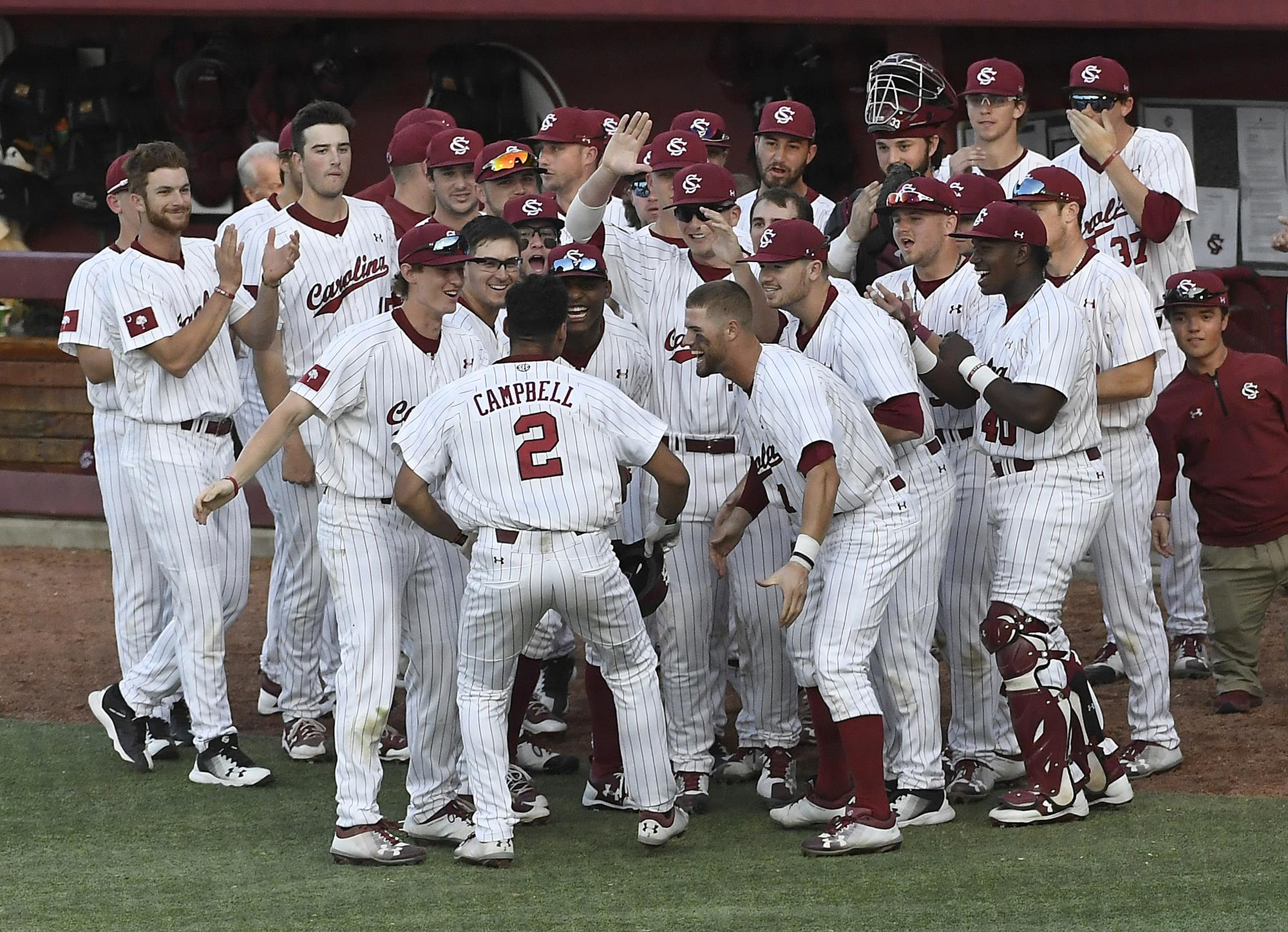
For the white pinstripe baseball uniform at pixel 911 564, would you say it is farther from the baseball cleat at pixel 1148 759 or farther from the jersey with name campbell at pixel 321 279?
the jersey with name campbell at pixel 321 279

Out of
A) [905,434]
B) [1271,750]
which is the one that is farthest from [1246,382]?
[905,434]

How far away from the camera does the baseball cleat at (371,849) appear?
496 centimetres

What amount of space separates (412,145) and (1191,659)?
3496 mm

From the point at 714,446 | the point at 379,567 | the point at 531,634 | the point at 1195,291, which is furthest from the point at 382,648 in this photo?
the point at 1195,291

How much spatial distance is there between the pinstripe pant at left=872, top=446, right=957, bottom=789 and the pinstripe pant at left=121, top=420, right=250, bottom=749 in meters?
2.17

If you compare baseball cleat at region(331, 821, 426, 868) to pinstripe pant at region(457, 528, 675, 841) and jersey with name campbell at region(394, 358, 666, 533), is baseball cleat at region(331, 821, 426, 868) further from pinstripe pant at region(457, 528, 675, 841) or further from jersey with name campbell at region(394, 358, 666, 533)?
jersey with name campbell at region(394, 358, 666, 533)

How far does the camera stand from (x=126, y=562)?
6188 millimetres

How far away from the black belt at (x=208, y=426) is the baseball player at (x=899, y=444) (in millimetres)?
1947

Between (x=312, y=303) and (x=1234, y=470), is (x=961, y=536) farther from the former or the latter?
(x=312, y=303)

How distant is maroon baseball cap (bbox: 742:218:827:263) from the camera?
5.10 metres

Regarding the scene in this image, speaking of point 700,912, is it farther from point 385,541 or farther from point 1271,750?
point 1271,750

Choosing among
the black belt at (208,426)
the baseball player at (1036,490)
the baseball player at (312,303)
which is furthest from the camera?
the baseball player at (312,303)

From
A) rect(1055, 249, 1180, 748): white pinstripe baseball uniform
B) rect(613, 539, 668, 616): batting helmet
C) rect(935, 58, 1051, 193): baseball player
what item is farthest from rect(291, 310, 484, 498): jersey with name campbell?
rect(935, 58, 1051, 193): baseball player

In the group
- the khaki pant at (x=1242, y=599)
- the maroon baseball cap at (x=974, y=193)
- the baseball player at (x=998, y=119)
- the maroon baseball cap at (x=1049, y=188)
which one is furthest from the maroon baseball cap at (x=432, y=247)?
the khaki pant at (x=1242, y=599)
